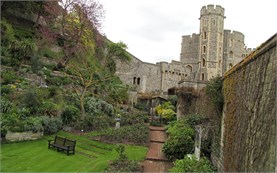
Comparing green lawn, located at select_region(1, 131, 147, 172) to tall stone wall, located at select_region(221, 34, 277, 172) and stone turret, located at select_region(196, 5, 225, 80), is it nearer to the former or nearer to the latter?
tall stone wall, located at select_region(221, 34, 277, 172)

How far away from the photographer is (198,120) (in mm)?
12000

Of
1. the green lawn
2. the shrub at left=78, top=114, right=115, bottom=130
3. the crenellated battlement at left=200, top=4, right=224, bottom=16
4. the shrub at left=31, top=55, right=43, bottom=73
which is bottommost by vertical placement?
the green lawn

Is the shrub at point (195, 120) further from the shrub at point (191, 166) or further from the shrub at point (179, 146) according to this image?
the shrub at point (191, 166)

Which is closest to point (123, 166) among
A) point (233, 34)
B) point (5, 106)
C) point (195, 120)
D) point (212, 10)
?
point (195, 120)

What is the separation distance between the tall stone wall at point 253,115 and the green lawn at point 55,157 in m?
4.67

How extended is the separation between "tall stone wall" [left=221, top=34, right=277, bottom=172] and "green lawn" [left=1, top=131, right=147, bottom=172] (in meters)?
4.67

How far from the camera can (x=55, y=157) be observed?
9.60m

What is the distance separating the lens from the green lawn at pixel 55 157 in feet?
27.6

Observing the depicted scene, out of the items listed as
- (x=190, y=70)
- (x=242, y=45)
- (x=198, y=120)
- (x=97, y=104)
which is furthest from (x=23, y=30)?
(x=242, y=45)

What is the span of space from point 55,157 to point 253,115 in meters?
7.70

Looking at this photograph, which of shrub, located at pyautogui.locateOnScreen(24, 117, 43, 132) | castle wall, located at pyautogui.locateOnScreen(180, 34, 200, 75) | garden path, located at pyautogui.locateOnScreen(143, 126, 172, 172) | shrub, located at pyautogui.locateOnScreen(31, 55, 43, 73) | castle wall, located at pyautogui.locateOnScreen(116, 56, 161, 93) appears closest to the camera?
garden path, located at pyautogui.locateOnScreen(143, 126, 172, 172)

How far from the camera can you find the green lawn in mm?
8406

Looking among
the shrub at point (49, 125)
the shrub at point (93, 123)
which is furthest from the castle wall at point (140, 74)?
the shrub at point (49, 125)

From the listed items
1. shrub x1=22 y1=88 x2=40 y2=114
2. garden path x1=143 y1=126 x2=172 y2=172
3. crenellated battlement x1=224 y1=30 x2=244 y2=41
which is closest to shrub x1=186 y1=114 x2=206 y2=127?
garden path x1=143 y1=126 x2=172 y2=172
